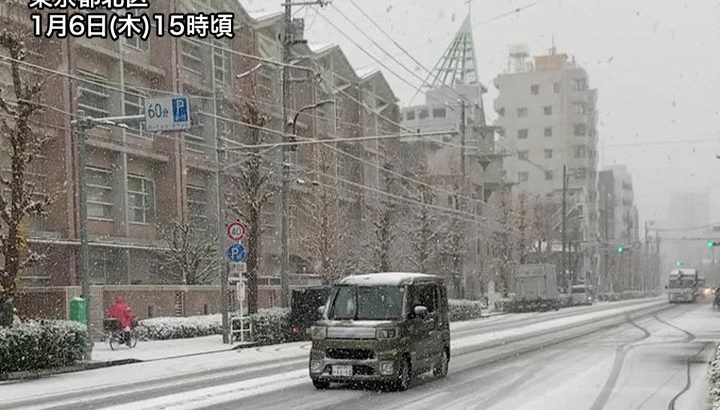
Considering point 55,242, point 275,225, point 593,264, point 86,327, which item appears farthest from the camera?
point 593,264

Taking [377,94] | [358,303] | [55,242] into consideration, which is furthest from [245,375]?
[377,94]

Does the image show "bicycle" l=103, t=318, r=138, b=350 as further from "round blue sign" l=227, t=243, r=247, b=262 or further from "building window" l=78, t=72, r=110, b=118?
"building window" l=78, t=72, r=110, b=118

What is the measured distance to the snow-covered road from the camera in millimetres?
13477

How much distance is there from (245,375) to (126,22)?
8704mm

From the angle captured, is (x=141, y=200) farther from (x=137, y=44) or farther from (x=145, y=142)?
(x=137, y=44)

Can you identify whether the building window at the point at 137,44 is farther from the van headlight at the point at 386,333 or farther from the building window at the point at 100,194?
the van headlight at the point at 386,333

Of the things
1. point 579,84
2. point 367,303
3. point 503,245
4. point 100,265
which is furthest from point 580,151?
point 367,303

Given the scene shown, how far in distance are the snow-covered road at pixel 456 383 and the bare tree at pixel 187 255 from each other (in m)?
15.4

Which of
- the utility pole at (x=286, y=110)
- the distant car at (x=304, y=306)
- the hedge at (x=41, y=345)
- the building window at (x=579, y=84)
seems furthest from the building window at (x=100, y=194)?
the building window at (x=579, y=84)

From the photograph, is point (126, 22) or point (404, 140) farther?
point (404, 140)

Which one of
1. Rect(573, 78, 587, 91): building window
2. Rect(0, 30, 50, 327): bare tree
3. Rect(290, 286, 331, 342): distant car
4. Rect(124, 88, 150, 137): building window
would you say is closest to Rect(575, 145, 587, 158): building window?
Rect(573, 78, 587, 91): building window

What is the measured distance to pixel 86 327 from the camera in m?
22.6

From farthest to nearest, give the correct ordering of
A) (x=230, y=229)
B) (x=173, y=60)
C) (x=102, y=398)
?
(x=173, y=60)
(x=230, y=229)
(x=102, y=398)

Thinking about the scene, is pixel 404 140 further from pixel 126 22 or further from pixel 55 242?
pixel 126 22
